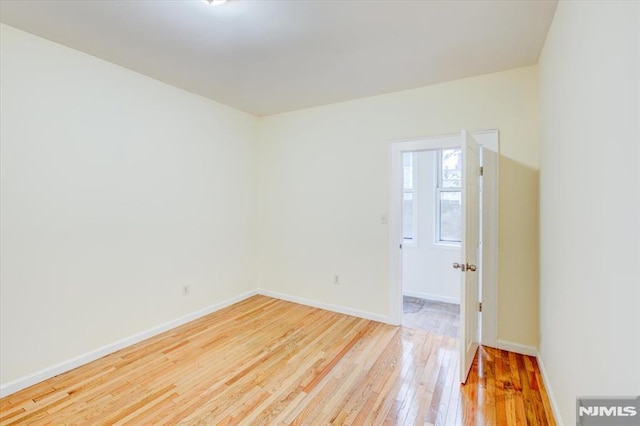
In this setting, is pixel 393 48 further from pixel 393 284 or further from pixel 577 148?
pixel 393 284

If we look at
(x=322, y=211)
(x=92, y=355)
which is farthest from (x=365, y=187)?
(x=92, y=355)

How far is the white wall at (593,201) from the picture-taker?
0.96 metres

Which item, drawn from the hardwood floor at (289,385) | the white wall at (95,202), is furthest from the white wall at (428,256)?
the white wall at (95,202)

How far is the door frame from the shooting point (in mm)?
2873

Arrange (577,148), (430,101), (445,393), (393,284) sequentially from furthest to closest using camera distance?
(393,284), (430,101), (445,393), (577,148)

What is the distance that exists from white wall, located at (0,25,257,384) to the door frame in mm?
2175

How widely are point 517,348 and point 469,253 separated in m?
1.13

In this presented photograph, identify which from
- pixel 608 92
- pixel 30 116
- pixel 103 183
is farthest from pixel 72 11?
pixel 608 92

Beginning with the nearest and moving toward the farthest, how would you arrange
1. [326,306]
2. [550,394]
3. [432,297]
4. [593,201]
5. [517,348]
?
[593,201], [550,394], [517,348], [326,306], [432,297]

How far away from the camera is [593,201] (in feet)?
4.22

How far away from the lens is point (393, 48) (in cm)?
243

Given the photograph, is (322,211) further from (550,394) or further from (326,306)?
(550,394)

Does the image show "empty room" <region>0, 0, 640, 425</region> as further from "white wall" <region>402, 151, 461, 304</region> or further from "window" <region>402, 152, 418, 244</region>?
"window" <region>402, 152, 418, 244</region>

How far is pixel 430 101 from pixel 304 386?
9.66 ft
